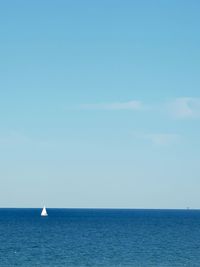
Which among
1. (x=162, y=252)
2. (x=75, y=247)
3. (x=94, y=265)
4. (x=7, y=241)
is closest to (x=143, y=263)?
(x=94, y=265)

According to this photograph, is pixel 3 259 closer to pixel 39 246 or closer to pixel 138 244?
pixel 39 246

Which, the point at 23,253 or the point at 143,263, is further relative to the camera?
the point at 23,253

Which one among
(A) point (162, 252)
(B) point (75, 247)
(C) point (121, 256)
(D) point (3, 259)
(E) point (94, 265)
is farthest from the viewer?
(B) point (75, 247)

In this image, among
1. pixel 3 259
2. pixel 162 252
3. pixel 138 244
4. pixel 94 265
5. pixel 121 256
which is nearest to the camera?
pixel 94 265

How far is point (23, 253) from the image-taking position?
82188mm

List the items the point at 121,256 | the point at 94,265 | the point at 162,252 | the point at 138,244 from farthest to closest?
the point at 138,244 < the point at 162,252 < the point at 121,256 < the point at 94,265

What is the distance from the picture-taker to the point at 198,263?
72.4m

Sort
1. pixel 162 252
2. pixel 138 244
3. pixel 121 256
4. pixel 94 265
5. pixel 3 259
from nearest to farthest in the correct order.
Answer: pixel 94 265 < pixel 3 259 < pixel 121 256 < pixel 162 252 < pixel 138 244

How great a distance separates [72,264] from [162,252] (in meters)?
23.5

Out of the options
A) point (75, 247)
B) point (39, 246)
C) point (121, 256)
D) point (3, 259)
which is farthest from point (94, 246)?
point (3, 259)

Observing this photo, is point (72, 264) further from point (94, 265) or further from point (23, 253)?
point (23, 253)

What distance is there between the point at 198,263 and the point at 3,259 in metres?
27.1

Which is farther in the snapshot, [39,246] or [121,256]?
[39,246]

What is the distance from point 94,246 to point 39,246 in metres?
9.92
